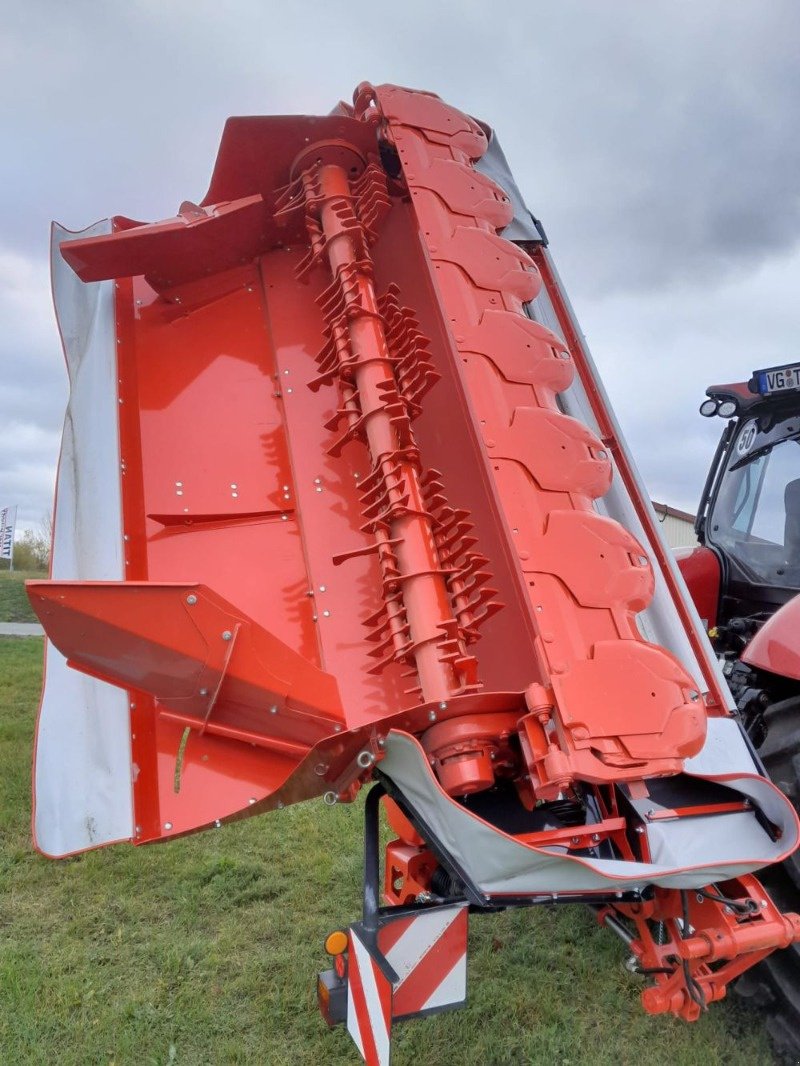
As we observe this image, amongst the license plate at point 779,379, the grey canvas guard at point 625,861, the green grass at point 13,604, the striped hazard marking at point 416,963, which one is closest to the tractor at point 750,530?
the license plate at point 779,379

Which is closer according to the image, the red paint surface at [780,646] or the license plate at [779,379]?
the red paint surface at [780,646]

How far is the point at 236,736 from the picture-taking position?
6.08 ft

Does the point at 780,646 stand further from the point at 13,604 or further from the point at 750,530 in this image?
the point at 13,604

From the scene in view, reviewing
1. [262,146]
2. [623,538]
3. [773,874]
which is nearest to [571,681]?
[623,538]

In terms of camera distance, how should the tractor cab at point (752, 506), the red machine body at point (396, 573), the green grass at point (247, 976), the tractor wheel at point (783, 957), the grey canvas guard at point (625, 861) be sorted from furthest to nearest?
1. the tractor cab at point (752, 506)
2. the green grass at point (247, 976)
3. the tractor wheel at point (783, 957)
4. the red machine body at point (396, 573)
5. the grey canvas guard at point (625, 861)

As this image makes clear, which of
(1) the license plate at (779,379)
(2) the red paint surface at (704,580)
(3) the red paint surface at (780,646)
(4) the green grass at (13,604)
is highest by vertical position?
(4) the green grass at (13,604)

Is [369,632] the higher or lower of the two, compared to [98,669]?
higher

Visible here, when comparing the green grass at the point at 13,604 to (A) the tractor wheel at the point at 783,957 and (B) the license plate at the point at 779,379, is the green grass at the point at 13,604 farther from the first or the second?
(A) the tractor wheel at the point at 783,957

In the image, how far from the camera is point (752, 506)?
3338 mm

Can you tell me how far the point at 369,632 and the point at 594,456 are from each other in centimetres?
79

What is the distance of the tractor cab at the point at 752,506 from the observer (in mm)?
3118

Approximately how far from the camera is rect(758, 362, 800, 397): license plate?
10.4ft

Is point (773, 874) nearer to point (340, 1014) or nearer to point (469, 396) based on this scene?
point (340, 1014)

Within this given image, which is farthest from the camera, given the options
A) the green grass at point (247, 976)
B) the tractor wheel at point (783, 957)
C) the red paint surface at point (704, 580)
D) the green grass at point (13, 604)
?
the green grass at point (13, 604)
